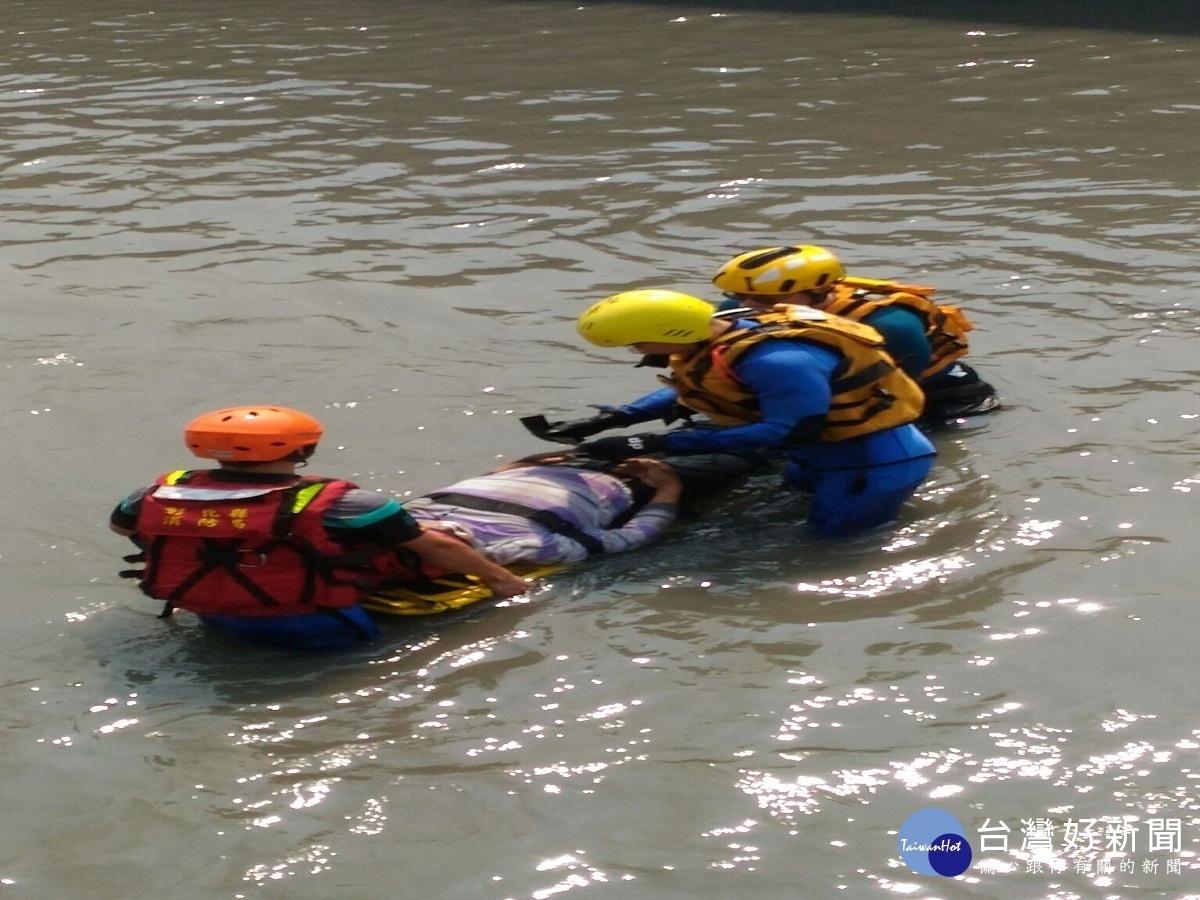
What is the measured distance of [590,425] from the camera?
23.4 feet

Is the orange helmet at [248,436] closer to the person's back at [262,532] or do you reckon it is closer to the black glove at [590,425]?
the person's back at [262,532]

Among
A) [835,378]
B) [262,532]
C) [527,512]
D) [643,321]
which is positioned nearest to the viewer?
[262,532]

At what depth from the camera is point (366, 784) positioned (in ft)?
15.4

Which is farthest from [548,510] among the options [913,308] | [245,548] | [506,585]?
[913,308]

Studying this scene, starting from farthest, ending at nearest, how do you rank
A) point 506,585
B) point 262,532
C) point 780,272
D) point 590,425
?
1. point 590,425
2. point 780,272
3. point 506,585
4. point 262,532

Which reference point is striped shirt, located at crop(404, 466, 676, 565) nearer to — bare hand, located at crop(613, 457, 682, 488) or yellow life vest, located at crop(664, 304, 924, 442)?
bare hand, located at crop(613, 457, 682, 488)

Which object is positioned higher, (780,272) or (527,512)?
(780,272)

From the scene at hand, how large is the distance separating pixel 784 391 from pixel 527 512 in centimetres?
113

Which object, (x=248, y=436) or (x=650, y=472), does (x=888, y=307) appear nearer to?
(x=650, y=472)

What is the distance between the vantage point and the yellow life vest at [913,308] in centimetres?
733

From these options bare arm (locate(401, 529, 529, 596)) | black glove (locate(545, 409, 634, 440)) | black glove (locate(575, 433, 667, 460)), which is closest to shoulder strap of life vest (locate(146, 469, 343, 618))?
bare arm (locate(401, 529, 529, 596))

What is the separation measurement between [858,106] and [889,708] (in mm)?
9242

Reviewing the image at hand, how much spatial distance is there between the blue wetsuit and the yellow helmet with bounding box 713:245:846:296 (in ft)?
1.53

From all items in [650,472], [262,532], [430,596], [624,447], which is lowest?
[430,596]
